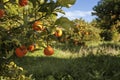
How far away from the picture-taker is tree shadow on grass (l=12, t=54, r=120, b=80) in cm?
1170

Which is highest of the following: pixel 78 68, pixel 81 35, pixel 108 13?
pixel 108 13

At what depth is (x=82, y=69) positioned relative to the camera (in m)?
12.5

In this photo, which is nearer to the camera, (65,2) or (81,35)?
(65,2)

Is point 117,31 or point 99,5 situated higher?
point 99,5

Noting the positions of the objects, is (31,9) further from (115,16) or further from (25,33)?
(115,16)

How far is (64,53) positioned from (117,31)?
13119 millimetres

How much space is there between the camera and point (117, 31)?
100ft

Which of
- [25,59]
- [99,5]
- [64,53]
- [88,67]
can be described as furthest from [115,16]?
[88,67]

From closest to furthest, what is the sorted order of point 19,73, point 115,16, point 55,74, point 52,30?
point 52,30, point 19,73, point 55,74, point 115,16

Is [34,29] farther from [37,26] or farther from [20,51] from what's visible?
[20,51]

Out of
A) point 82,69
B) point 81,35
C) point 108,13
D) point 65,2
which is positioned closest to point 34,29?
point 65,2

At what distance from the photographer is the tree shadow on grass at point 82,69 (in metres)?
11.7

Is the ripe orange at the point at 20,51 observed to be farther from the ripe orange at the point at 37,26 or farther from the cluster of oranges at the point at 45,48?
the ripe orange at the point at 37,26

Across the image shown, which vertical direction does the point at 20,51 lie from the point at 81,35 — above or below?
above
